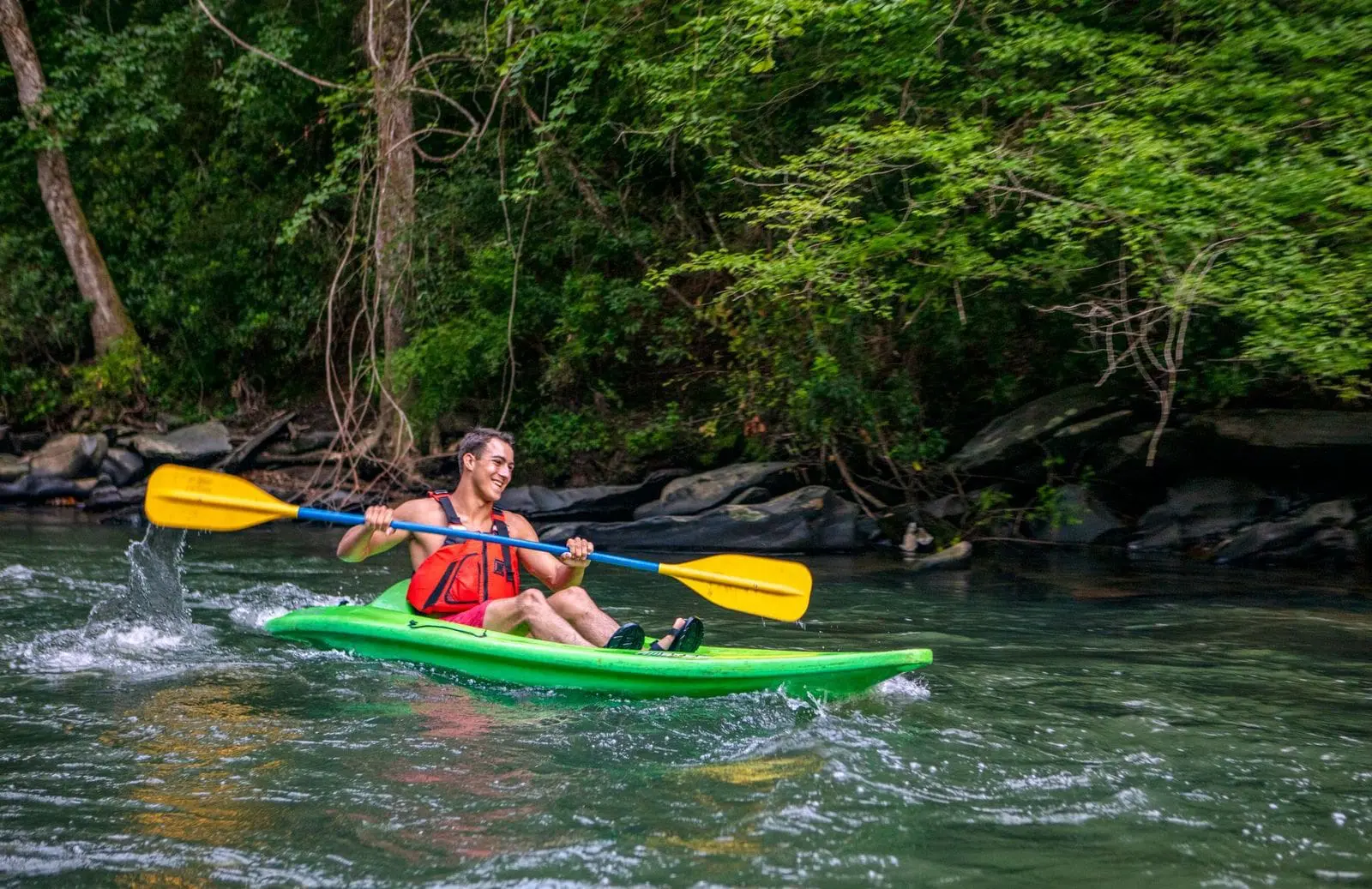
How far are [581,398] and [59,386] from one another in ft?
18.7

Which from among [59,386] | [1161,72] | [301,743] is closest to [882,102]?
[1161,72]

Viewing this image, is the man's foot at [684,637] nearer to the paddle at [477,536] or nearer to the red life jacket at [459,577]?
the paddle at [477,536]

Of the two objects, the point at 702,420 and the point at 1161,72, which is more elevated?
the point at 1161,72

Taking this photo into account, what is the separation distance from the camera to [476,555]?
179 inches

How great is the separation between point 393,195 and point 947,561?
5.48m

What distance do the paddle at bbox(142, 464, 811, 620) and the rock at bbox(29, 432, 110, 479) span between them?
6682 mm

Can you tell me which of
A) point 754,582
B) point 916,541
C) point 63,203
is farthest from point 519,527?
point 63,203

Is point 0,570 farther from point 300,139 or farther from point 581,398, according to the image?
point 300,139

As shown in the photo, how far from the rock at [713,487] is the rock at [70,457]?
5377mm

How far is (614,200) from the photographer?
32.1 ft

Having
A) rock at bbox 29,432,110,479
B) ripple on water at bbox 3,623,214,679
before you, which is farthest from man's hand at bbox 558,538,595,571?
rock at bbox 29,432,110,479

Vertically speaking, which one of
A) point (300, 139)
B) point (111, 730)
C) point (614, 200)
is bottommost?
point (111, 730)

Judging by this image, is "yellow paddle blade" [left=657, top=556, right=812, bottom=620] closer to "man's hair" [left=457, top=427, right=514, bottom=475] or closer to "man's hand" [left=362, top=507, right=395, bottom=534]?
"man's hair" [left=457, top=427, right=514, bottom=475]

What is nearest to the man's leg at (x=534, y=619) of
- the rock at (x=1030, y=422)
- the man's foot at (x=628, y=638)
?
the man's foot at (x=628, y=638)
